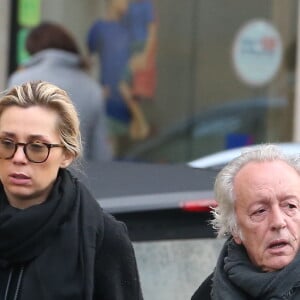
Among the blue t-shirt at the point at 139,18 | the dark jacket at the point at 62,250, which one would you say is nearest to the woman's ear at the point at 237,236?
the dark jacket at the point at 62,250

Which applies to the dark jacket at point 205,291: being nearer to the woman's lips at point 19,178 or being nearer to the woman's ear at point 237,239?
the woman's ear at point 237,239

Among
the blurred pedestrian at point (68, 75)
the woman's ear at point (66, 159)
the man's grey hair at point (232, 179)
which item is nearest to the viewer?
the man's grey hair at point (232, 179)

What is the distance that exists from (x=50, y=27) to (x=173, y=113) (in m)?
4.27

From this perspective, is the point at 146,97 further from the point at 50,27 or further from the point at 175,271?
the point at 175,271

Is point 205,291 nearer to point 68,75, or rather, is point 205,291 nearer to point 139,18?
point 68,75

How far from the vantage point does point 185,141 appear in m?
12.0

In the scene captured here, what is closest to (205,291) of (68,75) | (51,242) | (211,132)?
(51,242)

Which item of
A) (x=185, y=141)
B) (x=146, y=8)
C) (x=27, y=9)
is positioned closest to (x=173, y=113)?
(x=185, y=141)

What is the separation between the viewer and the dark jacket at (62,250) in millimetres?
3215

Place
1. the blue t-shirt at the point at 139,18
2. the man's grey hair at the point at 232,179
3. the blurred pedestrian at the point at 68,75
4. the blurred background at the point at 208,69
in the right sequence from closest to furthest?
the man's grey hair at the point at 232,179 → the blurred pedestrian at the point at 68,75 → the blurred background at the point at 208,69 → the blue t-shirt at the point at 139,18

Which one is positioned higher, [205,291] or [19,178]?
[19,178]

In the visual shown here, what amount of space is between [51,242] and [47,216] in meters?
0.08

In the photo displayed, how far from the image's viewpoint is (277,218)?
307 cm

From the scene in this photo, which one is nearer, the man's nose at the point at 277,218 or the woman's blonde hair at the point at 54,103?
the man's nose at the point at 277,218
